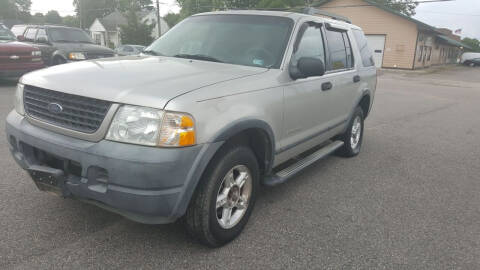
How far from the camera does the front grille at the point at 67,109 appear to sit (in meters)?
2.49

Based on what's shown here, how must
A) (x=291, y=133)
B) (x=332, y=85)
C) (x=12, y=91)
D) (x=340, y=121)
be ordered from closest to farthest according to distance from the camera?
(x=291, y=133), (x=332, y=85), (x=340, y=121), (x=12, y=91)

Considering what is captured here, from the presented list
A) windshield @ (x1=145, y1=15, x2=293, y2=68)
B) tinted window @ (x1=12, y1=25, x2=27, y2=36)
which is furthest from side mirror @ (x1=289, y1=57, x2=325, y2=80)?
tinted window @ (x1=12, y1=25, x2=27, y2=36)

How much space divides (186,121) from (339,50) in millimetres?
2994

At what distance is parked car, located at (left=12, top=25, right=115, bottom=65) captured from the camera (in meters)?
11.8

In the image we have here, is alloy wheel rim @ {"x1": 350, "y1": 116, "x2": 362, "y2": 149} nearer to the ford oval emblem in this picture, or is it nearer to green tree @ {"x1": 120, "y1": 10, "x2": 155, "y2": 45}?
the ford oval emblem

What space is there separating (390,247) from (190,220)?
5.50 ft

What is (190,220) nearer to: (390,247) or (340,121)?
(390,247)

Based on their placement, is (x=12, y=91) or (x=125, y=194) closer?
(x=125, y=194)

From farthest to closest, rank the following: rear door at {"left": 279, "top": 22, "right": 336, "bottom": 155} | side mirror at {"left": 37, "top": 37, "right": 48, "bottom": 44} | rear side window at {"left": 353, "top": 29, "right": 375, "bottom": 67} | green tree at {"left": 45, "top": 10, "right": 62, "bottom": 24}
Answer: green tree at {"left": 45, "top": 10, "right": 62, "bottom": 24} < side mirror at {"left": 37, "top": 37, "right": 48, "bottom": 44} < rear side window at {"left": 353, "top": 29, "right": 375, "bottom": 67} < rear door at {"left": 279, "top": 22, "right": 336, "bottom": 155}

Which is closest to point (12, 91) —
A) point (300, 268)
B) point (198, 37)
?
point (198, 37)

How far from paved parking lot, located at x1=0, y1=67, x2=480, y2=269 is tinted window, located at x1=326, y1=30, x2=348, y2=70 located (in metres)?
1.38

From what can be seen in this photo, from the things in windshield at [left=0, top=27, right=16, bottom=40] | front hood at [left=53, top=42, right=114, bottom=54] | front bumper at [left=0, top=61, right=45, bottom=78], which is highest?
windshield at [left=0, top=27, right=16, bottom=40]

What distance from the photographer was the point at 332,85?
14.1 ft

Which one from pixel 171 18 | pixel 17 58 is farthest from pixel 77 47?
pixel 171 18
